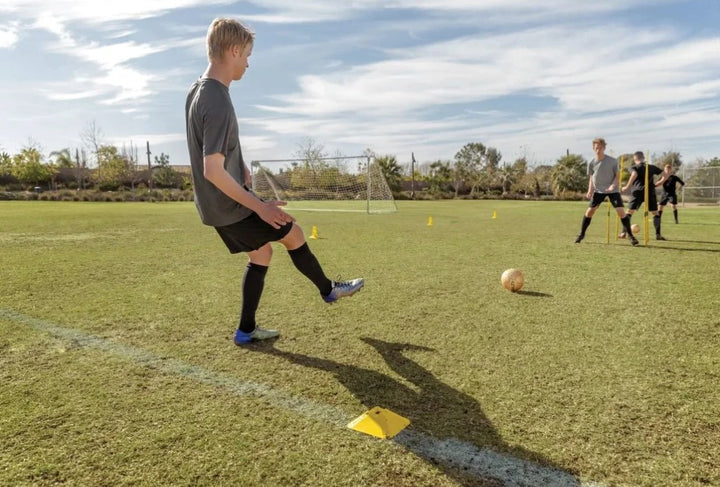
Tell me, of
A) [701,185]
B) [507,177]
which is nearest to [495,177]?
[507,177]

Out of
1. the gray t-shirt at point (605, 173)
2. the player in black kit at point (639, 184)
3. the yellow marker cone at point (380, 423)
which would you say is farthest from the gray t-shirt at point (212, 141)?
the player in black kit at point (639, 184)

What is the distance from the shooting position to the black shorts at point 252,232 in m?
3.15

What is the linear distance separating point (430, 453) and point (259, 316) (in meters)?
2.46

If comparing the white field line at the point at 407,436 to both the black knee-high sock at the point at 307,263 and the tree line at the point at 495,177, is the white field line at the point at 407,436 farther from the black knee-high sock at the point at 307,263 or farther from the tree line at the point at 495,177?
the tree line at the point at 495,177

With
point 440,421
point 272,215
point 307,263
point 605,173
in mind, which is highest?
point 605,173

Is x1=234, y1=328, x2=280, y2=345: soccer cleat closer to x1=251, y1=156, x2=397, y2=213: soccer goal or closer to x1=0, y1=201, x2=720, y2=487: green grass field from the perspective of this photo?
x1=0, y1=201, x2=720, y2=487: green grass field

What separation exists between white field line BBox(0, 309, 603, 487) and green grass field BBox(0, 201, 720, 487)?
1 centimetres

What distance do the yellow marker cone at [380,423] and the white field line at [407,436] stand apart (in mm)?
43

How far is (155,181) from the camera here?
210ft

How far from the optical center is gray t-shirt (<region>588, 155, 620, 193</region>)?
923 cm

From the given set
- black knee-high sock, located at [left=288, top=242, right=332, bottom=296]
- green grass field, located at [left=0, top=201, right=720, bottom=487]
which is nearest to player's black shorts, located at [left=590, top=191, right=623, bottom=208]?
green grass field, located at [left=0, top=201, right=720, bottom=487]

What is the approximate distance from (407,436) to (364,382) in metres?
0.64

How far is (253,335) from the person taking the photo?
11.5 ft

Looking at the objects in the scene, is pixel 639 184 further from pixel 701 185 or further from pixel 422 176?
pixel 422 176
